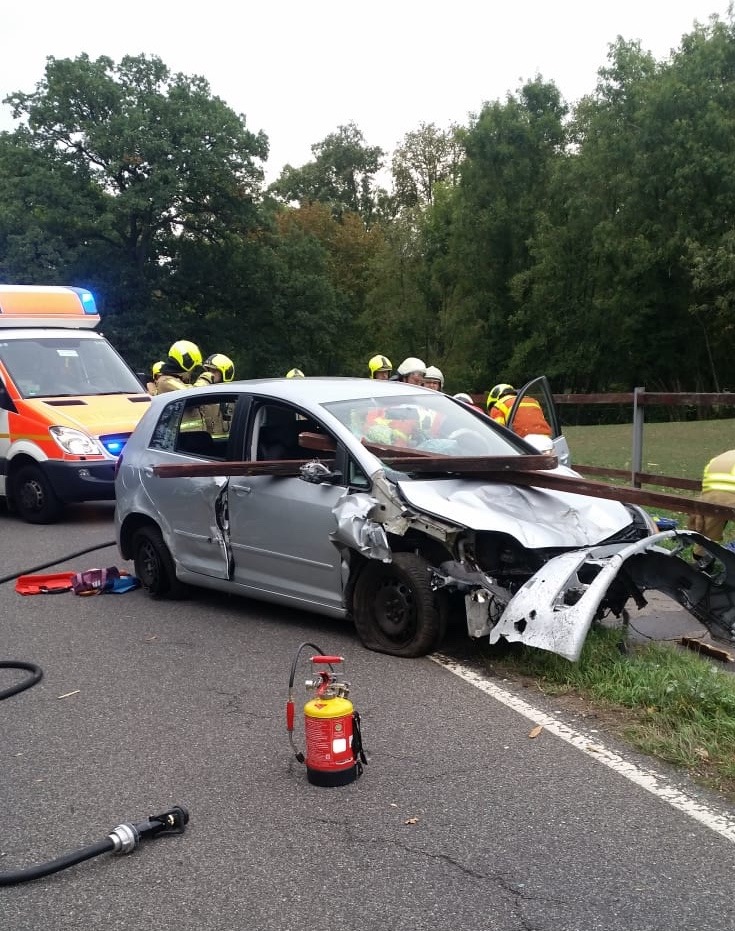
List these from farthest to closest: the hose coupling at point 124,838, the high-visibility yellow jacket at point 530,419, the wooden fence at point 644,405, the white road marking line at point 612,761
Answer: the wooden fence at point 644,405 → the high-visibility yellow jacket at point 530,419 → the white road marking line at point 612,761 → the hose coupling at point 124,838

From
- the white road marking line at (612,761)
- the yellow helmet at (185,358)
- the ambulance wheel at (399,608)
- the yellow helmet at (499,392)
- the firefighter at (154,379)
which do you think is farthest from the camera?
the firefighter at (154,379)

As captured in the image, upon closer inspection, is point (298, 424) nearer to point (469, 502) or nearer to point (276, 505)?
point (276, 505)

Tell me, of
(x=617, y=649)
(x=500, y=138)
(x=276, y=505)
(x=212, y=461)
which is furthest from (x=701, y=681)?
(x=500, y=138)

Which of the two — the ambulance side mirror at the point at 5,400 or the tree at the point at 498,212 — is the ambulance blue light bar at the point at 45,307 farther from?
the tree at the point at 498,212

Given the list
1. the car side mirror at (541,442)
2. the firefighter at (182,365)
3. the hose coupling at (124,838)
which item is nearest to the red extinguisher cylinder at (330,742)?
the hose coupling at (124,838)

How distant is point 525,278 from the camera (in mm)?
47531

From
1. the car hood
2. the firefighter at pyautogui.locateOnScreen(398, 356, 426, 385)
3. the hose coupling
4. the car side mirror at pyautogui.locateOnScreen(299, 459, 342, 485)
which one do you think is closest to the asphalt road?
the hose coupling

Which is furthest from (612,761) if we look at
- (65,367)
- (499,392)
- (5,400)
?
(65,367)

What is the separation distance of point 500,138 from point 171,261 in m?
17.1

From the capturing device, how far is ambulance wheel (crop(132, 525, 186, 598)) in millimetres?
7613

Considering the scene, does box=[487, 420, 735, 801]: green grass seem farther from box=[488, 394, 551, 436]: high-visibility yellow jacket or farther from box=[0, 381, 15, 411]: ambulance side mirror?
box=[0, 381, 15, 411]: ambulance side mirror

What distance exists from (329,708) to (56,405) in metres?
8.78

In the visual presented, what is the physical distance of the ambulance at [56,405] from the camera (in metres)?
11.6

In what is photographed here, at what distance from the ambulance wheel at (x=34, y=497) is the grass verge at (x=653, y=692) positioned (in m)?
7.29
